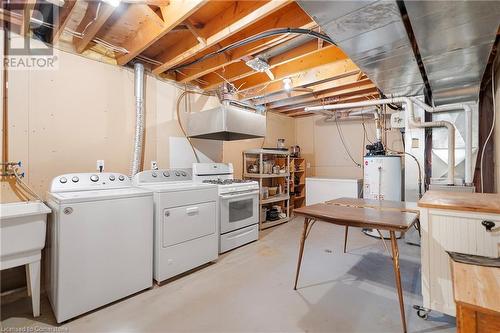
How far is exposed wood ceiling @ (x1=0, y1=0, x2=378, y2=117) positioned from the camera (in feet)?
6.42

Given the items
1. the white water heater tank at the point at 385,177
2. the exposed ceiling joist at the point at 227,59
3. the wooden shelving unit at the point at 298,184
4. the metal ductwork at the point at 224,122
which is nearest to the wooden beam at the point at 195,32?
the exposed ceiling joist at the point at 227,59

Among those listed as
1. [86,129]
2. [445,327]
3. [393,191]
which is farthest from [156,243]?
[393,191]

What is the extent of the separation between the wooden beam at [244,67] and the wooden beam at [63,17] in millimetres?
1786

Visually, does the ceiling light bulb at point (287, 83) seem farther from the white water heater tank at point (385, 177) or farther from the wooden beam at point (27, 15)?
the wooden beam at point (27, 15)

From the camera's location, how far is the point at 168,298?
6.69 ft

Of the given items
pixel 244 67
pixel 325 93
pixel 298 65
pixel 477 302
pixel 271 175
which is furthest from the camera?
pixel 271 175

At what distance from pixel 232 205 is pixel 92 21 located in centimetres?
242

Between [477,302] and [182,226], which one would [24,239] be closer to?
[182,226]

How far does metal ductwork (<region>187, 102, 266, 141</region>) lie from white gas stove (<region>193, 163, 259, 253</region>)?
54cm

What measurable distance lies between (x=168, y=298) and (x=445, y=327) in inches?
83.6

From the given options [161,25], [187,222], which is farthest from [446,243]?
[161,25]

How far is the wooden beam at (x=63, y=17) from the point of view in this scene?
6.31 ft

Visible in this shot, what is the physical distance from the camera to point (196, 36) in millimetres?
2285
